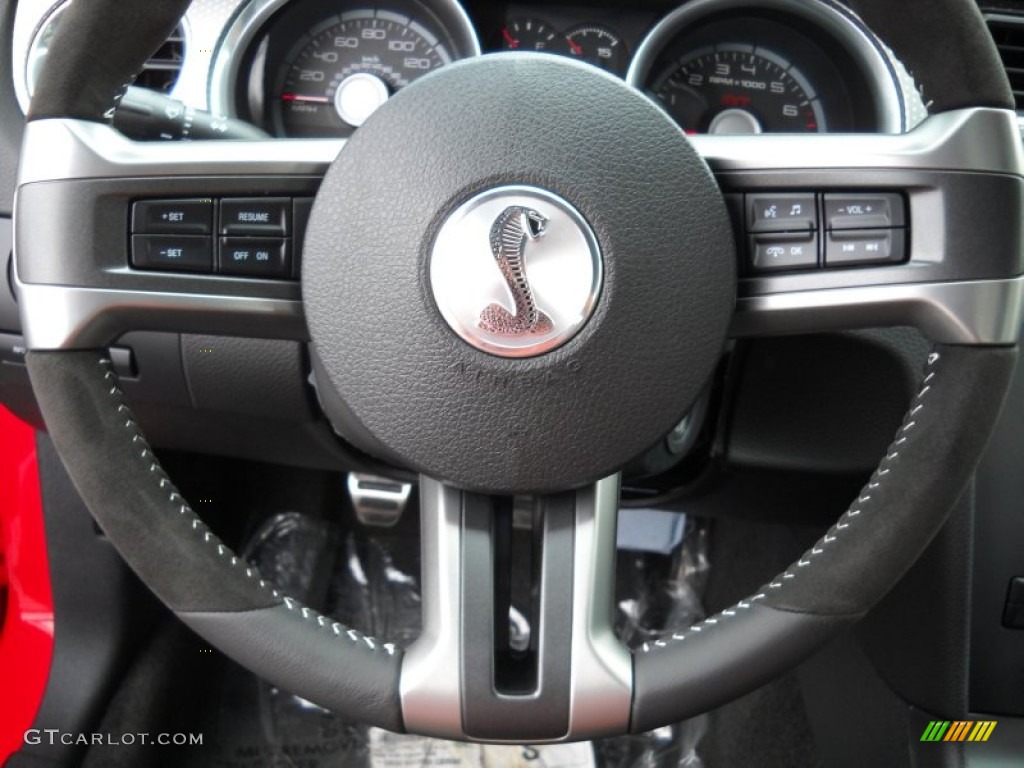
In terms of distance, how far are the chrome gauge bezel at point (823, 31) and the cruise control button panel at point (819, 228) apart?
0.42 m

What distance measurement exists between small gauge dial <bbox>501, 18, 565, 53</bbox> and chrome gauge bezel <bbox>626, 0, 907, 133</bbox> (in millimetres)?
104

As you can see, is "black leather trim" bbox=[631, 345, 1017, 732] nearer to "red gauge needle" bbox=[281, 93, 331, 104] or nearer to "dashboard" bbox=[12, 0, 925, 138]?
"dashboard" bbox=[12, 0, 925, 138]

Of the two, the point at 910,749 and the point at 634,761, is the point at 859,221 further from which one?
the point at 634,761

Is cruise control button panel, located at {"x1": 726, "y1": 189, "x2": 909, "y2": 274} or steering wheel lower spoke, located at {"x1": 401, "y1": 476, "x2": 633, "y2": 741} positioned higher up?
cruise control button panel, located at {"x1": 726, "y1": 189, "x2": 909, "y2": 274}

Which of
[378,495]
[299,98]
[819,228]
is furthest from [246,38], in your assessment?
[819,228]

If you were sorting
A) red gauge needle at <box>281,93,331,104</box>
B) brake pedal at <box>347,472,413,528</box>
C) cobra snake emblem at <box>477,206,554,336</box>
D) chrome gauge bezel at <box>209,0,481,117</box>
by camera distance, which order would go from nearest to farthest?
cobra snake emblem at <box>477,206,554,336</box> → chrome gauge bezel at <box>209,0,481,117</box> → red gauge needle at <box>281,93,331,104</box> → brake pedal at <box>347,472,413,528</box>

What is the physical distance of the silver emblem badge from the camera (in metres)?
0.61

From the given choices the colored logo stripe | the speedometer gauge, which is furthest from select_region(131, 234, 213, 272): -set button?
the colored logo stripe

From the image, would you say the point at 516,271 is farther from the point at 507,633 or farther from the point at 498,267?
the point at 507,633

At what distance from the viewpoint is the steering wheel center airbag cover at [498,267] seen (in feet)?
2.02

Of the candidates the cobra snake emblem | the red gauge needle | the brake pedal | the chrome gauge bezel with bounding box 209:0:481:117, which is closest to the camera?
the cobra snake emblem

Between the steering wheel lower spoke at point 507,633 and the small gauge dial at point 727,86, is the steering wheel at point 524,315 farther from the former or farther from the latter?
the small gauge dial at point 727,86

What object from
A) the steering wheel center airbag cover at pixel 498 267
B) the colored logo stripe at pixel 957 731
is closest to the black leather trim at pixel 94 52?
the steering wheel center airbag cover at pixel 498 267

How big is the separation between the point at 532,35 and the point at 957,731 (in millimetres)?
869
